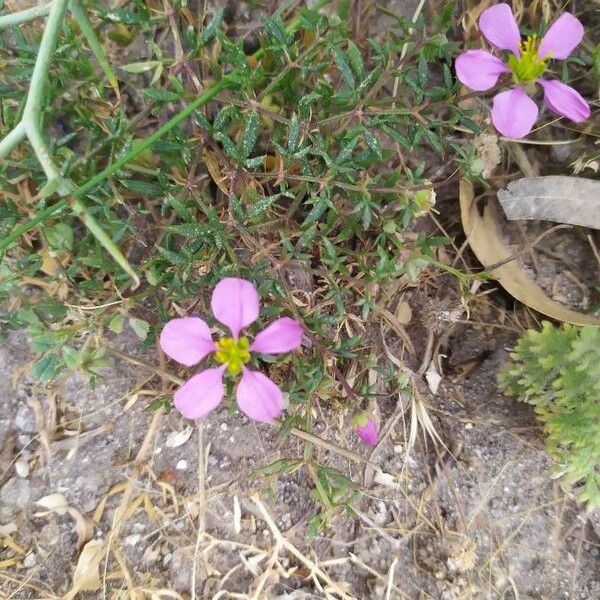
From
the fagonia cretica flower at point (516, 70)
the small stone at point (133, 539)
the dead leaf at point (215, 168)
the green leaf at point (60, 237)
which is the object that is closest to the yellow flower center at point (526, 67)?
the fagonia cretica flower at point (516, 70)

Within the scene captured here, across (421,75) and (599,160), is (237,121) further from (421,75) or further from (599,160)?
(599,160)

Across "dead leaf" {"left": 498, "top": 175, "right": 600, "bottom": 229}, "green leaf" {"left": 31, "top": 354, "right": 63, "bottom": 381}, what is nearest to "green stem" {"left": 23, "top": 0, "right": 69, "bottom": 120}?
"green leaf" {"left": 31, "top": 354, "right": 63, "bottom": 381}

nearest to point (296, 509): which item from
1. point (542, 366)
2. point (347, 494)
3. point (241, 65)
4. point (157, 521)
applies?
point (347, 494)

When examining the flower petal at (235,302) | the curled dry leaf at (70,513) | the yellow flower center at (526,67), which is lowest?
the curled dry leaf at (70,513)

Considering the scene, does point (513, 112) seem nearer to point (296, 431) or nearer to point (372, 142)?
point (372, 142)

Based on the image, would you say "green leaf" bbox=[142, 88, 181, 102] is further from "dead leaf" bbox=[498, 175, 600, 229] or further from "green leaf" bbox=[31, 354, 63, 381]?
"dead leaf" bbox=[498, 175, 600, 229]

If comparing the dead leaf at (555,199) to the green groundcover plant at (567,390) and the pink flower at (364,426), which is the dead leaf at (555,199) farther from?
the pink flower at (364,426)
